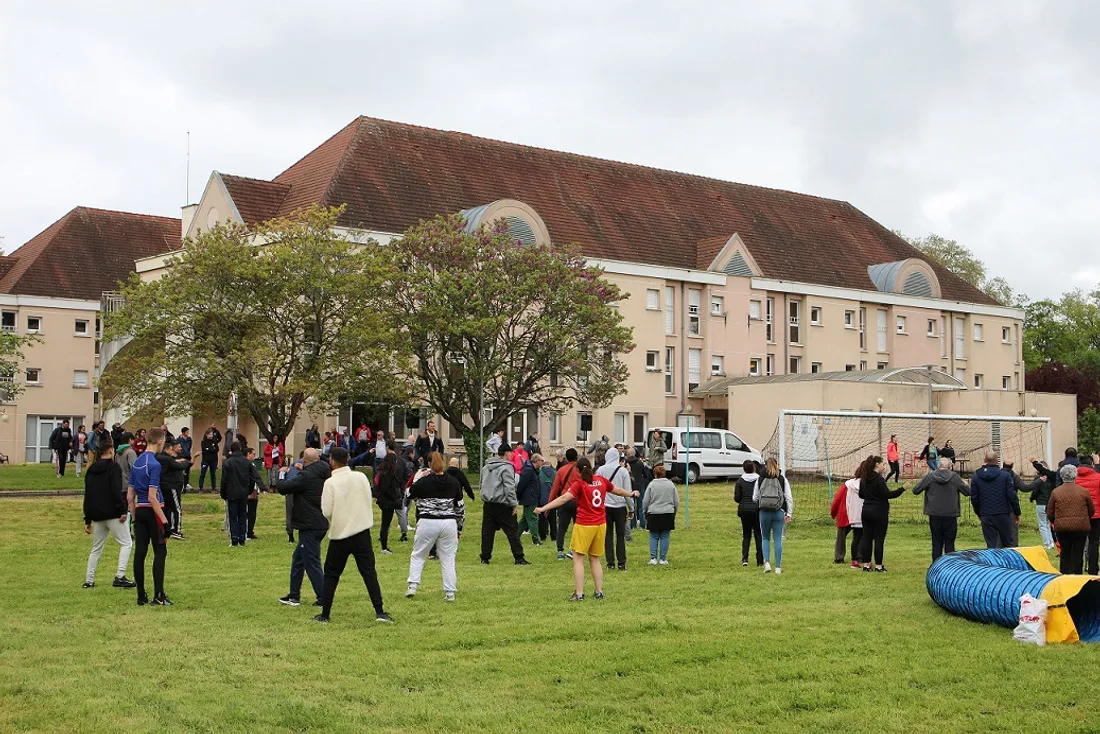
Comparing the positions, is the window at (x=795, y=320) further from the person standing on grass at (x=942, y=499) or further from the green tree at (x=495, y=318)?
the person standing on grass at (x=942, y=499)

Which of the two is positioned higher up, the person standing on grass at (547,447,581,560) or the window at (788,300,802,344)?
the window at (788,300,802,344)

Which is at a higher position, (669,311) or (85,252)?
(85,252)

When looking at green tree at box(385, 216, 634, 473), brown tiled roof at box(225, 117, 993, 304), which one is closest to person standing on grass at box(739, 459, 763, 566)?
green tree at box(385, 216, 634, 473)

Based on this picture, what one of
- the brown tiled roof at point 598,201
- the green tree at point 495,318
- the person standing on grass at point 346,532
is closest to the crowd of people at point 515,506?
the person standing on grass at point 346,532

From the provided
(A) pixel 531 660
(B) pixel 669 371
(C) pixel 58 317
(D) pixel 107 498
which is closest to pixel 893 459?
(B) pixel 669 371

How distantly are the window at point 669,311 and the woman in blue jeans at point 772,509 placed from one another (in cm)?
4142

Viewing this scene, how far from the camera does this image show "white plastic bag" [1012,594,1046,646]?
41.6 ft

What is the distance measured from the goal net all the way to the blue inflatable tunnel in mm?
21858

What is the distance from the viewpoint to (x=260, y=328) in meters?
40.4

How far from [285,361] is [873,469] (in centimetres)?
2473

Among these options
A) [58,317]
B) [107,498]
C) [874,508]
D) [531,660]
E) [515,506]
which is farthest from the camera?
[58,317]

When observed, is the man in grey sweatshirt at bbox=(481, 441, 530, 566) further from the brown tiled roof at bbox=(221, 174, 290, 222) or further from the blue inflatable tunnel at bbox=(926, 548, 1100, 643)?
the brown tiled roof at bbox=(221, 174, 290, 222)

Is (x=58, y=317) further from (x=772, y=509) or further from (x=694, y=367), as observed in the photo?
(x=772, y=509)

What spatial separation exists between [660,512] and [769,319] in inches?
1786
